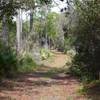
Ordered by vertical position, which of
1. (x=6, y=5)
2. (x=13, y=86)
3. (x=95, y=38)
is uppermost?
(x=6, y=5)

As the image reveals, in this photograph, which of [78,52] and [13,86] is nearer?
[13,86]

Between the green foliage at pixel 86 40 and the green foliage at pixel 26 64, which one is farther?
the green foliage at pixel 26 64

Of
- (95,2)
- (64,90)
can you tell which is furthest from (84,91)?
(95,2)

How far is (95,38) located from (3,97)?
594 cm

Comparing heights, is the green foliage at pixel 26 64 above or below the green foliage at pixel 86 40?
below

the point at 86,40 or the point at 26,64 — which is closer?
the point at 86,40

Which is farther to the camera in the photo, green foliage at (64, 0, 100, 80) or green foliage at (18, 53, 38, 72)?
green foliage at (18, 53, 38, 72)

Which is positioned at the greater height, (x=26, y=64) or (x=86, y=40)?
(x=86, y=40)

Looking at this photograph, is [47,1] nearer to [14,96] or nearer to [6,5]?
[6,5]

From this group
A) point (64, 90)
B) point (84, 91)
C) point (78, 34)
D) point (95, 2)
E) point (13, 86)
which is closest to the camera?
point (95, 2)

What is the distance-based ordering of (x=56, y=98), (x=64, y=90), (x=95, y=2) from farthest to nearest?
(x=64, y=90) < (x=56, y=98) < (x=95, y=2)

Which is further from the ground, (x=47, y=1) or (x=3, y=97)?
(x=47, y=1)

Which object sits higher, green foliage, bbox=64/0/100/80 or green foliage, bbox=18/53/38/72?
green foliage, bbox=64/0/100/80

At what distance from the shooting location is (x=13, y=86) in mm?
18266
